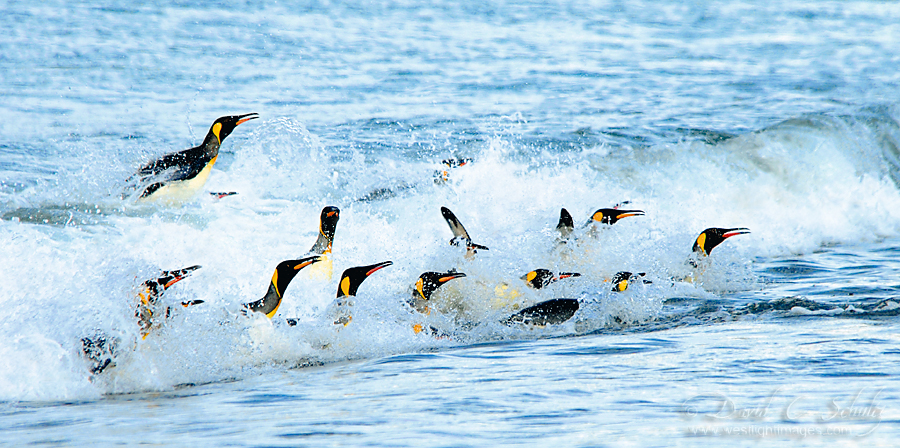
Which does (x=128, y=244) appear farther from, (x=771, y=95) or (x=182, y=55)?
(x=771, y=95)

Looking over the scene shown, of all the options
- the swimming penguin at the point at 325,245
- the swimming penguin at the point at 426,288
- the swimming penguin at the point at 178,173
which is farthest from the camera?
the swimming penguin at the point at 178,173

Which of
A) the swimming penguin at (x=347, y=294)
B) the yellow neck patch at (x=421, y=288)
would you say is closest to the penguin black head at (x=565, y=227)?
the yellow neck patch at (x=421, y=288)

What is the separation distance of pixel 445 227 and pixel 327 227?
90.8 inches

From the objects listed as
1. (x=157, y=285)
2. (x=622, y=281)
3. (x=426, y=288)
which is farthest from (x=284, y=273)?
(x=622, y=281)

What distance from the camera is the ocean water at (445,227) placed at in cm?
436

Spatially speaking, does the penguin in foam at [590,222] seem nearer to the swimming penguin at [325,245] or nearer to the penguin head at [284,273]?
the swimming penguin at [325,245]

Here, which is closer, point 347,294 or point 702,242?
point 347,294

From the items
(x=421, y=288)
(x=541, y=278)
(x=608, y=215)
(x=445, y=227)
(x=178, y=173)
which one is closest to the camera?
(x=421, y=288)

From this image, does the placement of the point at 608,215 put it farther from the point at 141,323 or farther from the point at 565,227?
the point at 141,323

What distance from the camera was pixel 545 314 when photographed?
6262 millimetres

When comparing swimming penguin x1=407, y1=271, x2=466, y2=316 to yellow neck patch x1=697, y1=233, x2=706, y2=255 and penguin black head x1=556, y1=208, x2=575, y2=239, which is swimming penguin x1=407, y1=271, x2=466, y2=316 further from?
yellow neck patch x1=697, y1=233, x2=706, y2=255

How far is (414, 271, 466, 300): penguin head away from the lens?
21.5 ft

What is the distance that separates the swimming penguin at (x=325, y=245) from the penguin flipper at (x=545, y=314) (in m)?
1.90

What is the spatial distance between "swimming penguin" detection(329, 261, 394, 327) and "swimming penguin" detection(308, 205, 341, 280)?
1.15m
